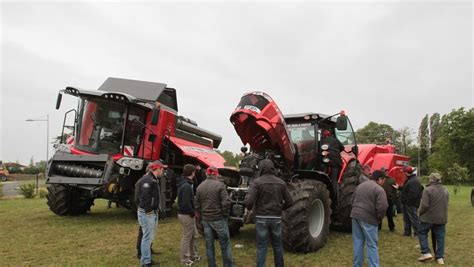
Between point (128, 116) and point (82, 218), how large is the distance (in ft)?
10.6

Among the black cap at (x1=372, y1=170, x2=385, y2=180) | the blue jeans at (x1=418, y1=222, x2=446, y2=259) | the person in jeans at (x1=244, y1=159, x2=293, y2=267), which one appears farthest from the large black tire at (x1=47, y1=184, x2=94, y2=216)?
the blue jeans at (x1=418, y1=222, x2=446, y2=259)

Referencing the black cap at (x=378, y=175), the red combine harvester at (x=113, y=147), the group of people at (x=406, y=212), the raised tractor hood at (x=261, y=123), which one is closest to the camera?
the group of people at (x=406, y=212)

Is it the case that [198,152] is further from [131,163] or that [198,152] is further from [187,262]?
[187,262]

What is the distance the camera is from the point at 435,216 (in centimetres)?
655

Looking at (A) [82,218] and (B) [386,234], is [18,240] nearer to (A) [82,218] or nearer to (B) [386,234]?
(A) [82,218]

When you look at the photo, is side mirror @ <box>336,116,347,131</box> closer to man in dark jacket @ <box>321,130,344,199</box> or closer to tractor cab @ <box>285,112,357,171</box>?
tractor cab @ <box>285,112,357,171</box>

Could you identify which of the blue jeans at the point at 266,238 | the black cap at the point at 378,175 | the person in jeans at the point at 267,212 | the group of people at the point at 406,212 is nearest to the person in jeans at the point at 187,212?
the person in jeans at the point at 267,212

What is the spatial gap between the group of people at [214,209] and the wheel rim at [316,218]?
→ 1810 millimetres

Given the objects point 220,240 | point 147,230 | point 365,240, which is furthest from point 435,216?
point 147,230

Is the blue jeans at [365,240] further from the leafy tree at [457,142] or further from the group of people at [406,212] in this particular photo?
the leafy tree at [457,142]

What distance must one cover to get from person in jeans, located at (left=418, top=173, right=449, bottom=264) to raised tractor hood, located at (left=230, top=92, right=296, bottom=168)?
101 inches

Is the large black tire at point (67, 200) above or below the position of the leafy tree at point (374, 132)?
below

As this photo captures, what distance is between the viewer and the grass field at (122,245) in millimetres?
6484

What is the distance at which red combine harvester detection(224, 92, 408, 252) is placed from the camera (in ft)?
21.9
